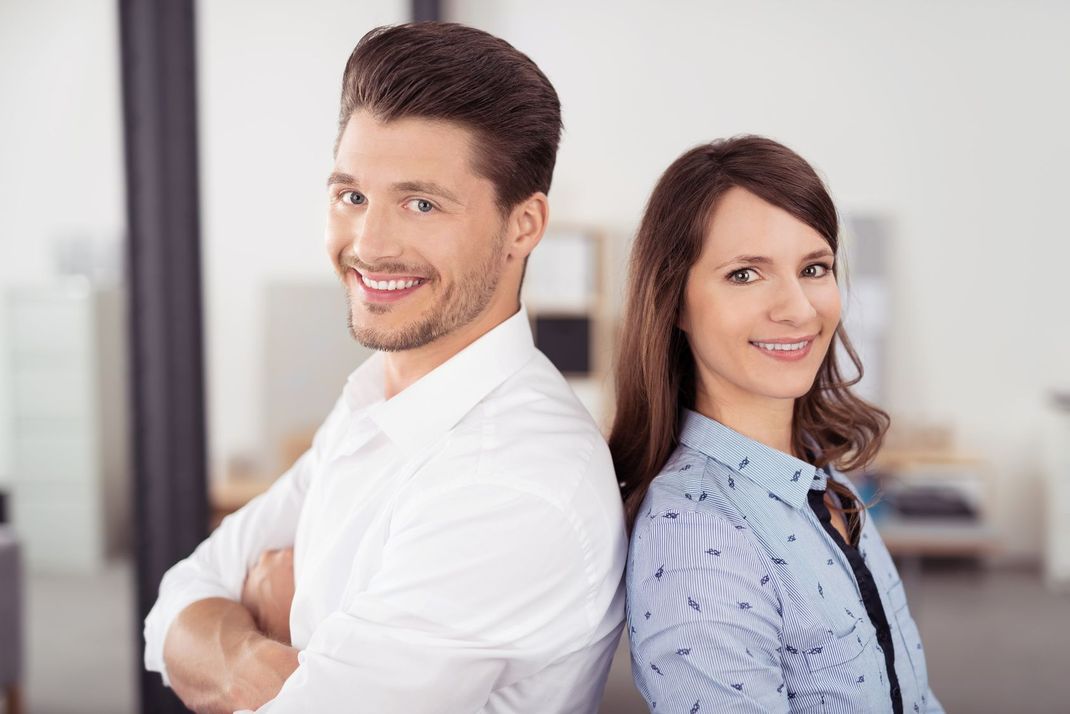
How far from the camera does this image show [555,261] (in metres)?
4.51

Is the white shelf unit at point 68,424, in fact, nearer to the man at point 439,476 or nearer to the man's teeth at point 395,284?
the man at point 439,476

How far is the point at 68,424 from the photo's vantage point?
2795 millimetres

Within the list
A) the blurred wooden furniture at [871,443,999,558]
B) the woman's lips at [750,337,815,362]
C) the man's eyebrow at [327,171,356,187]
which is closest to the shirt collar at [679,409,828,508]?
the woman's lips at [750,337,815,362]

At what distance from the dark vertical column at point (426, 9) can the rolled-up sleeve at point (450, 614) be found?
290 centimetres

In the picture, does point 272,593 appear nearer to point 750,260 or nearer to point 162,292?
point 750,260

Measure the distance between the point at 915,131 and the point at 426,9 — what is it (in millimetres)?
2432

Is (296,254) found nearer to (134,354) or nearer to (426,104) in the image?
(134,354)

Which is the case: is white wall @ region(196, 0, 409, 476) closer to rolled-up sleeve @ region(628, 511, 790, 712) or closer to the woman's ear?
the woman's ear

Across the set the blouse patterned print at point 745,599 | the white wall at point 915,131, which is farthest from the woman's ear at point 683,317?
the white wall at point 915,131

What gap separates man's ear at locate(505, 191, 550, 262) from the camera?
50.2 inches

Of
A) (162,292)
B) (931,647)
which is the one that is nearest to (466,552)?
(162,292)

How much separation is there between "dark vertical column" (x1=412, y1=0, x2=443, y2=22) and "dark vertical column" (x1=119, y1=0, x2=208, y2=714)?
106 centimetres

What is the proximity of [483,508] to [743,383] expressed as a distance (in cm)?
43

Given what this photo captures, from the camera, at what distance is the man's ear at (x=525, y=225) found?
1275 millimetres
